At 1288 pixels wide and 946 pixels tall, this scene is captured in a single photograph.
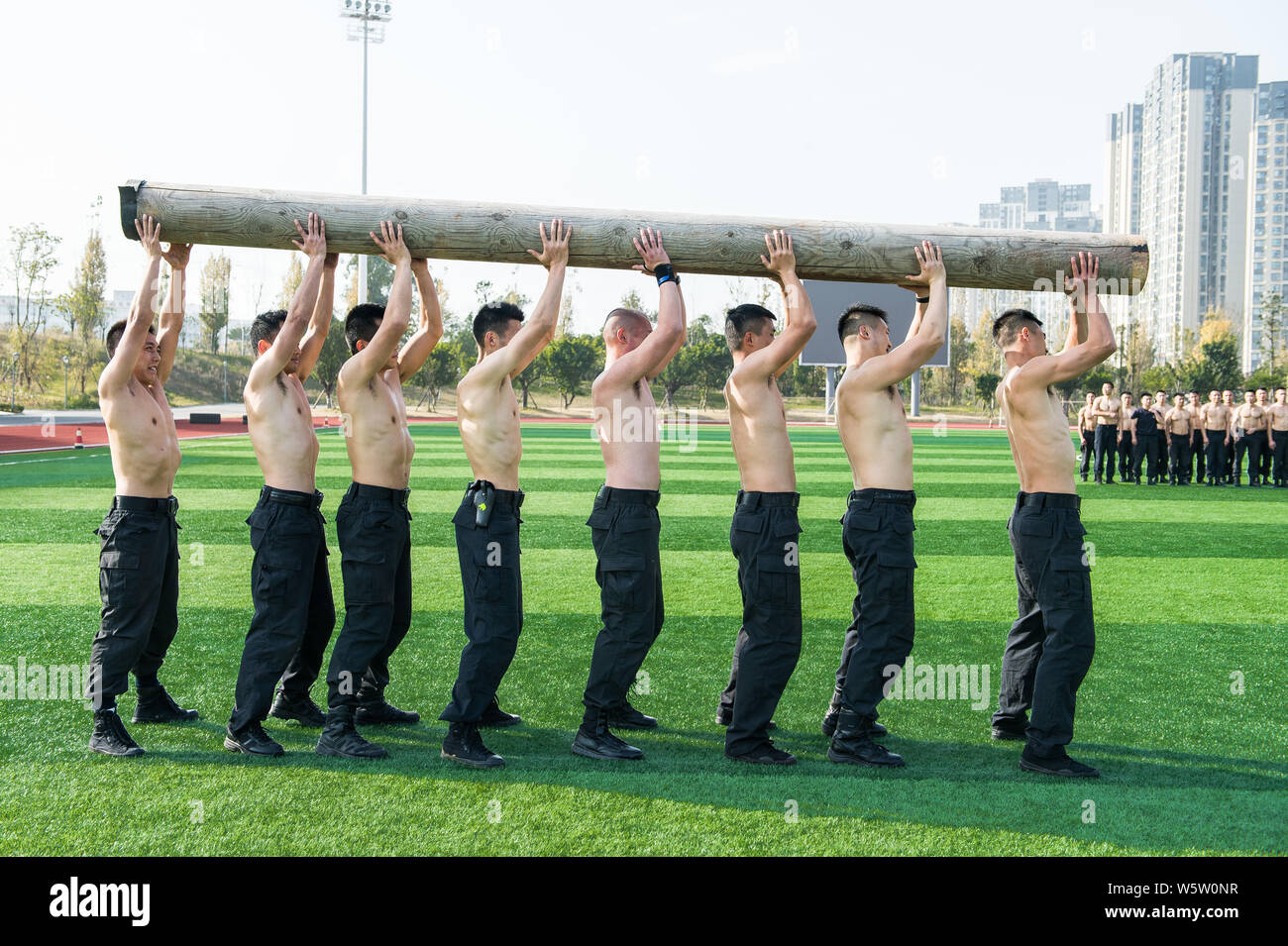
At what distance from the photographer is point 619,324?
5738 mm

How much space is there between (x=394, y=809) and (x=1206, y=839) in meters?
3.39

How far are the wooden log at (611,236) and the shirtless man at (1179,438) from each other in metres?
18.8

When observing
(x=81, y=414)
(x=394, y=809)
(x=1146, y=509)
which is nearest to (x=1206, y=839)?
(x=394, y=809)

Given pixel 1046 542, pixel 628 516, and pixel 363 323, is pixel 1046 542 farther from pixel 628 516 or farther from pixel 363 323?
pixel 363 323

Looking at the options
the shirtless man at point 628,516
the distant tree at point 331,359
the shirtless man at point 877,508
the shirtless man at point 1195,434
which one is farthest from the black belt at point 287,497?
the distant tree at point 331,359

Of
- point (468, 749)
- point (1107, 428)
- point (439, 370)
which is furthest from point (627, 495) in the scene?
point (439, 370)

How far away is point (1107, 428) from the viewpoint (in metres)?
22.4

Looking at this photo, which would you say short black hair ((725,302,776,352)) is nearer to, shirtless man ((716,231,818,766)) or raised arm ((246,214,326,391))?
shirtless man ((716,231,818,766))

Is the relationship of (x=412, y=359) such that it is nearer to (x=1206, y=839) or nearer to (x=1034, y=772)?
(x=1034, y=772)

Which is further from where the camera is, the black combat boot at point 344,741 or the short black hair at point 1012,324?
the short black hair at point 1012,324

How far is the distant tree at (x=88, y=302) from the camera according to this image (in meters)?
60.7

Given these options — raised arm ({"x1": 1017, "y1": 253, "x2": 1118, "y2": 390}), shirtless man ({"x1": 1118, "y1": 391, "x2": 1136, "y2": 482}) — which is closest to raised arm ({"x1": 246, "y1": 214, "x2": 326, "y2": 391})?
raised arm ({"x1": 1017, "y1": 253, "x2": 1118, "y2": 390})

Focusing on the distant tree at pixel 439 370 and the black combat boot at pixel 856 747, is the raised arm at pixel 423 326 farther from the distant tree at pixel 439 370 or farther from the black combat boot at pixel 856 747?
the distant tree at pixel 439 370

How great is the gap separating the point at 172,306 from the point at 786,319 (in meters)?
3.44
